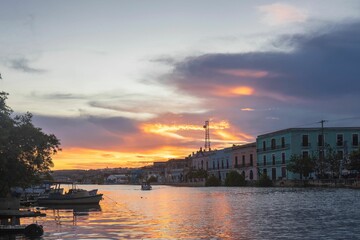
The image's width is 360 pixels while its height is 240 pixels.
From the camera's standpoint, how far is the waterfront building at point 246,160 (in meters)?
142

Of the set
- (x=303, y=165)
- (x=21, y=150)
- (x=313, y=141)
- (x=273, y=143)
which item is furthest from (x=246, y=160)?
(x=21, y=150)

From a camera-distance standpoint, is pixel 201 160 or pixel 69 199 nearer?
pixel 69 199

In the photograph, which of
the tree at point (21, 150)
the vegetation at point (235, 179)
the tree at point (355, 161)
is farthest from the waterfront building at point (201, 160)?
the tree at point (21, 150)

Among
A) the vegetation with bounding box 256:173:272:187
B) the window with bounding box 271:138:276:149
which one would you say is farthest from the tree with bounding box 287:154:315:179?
the window with bounding box 271:138:276:149

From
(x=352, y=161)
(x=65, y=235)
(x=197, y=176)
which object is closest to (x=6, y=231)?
(x=65, y=235)

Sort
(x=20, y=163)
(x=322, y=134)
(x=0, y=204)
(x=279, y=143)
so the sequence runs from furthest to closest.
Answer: (x=279, y=143)
(x=322, y=134)
(x=0, y=204)
(x=20, y=163)

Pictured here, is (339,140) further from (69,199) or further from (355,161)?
(69,199)

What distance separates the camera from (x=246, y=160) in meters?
146

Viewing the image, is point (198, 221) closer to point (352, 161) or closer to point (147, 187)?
point (352, 161)

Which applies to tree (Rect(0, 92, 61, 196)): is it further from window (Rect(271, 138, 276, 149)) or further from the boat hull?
window (Rect(271, 138, 276, 149))

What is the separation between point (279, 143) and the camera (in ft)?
416

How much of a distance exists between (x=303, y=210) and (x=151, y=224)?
16536 millimetres

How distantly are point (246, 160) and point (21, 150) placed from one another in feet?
364

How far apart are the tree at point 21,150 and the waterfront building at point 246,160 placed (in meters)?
103
